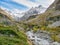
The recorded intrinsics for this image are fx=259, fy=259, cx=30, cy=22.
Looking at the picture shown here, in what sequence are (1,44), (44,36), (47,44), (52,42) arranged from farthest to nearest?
(44,36) < (52,42) < (47,44) < (1,44)

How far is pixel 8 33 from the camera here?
38.1 meters

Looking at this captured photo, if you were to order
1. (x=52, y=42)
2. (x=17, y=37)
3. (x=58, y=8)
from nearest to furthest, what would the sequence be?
(x=17, y=37) < (x=52, y=42) < (x=58, y=8)

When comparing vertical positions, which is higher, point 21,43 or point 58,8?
point 58,8

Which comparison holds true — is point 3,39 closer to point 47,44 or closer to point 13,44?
point 13,44

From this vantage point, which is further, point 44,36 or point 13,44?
point 44,36

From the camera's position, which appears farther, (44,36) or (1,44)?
(44,36)

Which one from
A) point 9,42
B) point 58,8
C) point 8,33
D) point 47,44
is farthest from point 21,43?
point 58,8

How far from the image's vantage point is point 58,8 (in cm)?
16275

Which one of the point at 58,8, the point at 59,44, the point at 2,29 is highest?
the point at 58,8

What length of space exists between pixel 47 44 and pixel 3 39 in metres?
15.0

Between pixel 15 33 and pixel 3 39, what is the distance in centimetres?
575

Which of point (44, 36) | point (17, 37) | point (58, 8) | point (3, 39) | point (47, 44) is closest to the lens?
point (3, 39)

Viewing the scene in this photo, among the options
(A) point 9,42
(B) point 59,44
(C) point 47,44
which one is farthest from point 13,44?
(B) point 59,44

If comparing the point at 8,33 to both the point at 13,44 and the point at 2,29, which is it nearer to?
the point at 2,29
